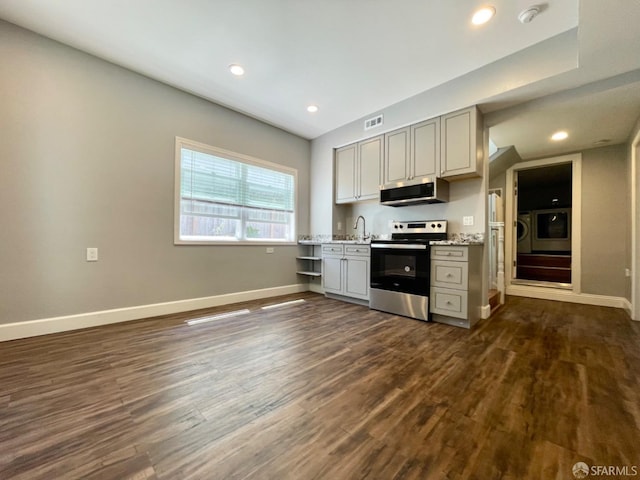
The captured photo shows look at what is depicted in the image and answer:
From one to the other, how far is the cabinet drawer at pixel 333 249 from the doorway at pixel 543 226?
11.0 feet

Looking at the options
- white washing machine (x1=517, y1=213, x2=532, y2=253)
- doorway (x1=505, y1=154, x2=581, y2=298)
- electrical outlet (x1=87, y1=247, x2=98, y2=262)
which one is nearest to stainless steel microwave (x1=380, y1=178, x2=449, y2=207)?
doorway (x1=505, y1=154, x2=581, y2=298)

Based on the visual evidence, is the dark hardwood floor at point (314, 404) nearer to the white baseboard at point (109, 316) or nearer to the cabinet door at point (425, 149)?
the white baseboard at point (109, 316)

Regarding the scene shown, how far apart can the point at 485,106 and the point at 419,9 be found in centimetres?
150

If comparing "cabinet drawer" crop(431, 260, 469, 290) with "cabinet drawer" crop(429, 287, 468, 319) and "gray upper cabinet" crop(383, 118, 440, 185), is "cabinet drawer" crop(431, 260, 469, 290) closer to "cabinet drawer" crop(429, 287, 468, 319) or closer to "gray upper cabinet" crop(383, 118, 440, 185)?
"cabinet drawer" crop(429, 287, 468, 319)

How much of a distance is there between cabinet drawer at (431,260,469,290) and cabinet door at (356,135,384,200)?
1489 mm

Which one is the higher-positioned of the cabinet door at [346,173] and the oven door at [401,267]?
the cabinet door at [346,173]

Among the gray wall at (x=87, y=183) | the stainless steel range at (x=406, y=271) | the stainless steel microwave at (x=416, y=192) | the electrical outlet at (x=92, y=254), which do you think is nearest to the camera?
the gray wall at (x=87, y=183)

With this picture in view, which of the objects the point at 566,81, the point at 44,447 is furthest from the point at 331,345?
Answer: the point at 566,81

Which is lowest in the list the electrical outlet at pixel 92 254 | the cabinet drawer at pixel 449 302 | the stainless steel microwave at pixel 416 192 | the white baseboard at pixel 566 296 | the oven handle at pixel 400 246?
the white baseboard at pixel 566 296

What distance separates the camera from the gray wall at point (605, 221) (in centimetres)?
392

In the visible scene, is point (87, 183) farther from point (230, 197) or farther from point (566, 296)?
point (566, 296)

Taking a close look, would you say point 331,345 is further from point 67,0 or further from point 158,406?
point 67,0

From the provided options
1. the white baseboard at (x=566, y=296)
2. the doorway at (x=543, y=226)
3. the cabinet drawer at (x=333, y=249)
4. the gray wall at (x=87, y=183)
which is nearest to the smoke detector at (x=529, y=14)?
the cabinet drawer at (x=333, y=249)

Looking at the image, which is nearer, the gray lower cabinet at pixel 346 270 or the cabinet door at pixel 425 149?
the cabinet door at pixel 425 149
